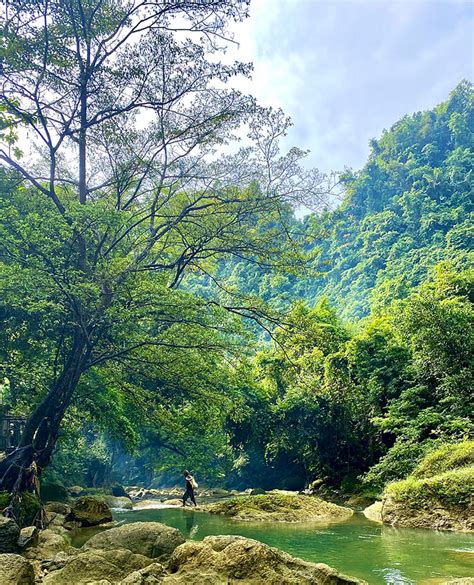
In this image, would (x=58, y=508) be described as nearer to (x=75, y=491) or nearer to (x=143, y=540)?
(x=143, y=540)

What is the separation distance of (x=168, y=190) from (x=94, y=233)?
10.5 ft

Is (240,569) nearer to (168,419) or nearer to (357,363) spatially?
(168,419)

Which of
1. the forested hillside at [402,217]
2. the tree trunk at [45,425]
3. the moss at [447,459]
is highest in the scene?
the forested hillside at [402,217]

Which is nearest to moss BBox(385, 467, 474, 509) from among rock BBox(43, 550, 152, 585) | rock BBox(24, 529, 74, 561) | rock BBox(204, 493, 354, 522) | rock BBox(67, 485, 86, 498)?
rock BBox(204, 493, 354, 522)

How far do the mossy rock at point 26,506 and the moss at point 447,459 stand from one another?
9.47 meters

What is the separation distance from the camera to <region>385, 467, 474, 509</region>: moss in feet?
35.3

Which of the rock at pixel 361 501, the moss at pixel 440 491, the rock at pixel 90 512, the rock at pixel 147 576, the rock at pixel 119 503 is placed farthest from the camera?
the rock at pixel 119 503

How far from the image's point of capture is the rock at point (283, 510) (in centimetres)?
1322

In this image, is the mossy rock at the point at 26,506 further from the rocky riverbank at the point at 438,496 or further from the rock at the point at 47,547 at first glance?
the rocky riverbank at the point at 438,496

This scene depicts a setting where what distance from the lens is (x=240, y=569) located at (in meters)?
5.74

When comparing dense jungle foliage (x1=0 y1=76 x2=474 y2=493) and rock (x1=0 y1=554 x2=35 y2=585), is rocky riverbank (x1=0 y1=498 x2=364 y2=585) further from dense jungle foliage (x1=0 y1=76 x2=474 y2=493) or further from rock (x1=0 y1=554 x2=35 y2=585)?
dense jungle foliage (x1=0 y1=76 x2=474 y2=493)

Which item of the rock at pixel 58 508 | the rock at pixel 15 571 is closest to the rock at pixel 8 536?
the rock at pixel 15 571

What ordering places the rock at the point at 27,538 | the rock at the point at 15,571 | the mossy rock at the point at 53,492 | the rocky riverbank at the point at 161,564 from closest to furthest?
the rock at the point at 15,571, the rocky riverbank at the point at 161,564, the rock at the point at 27,538, the mossy rock at the point at 53,492

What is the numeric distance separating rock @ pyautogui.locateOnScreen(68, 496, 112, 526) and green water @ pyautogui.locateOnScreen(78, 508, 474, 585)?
1.75 metres
